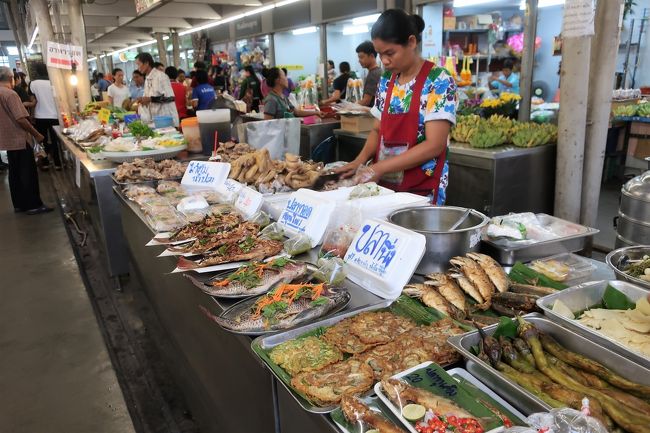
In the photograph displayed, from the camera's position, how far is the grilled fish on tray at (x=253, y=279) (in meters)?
1.66

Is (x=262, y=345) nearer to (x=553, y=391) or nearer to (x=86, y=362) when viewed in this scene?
(x=553, y=391)

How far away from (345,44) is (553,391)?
414 inches

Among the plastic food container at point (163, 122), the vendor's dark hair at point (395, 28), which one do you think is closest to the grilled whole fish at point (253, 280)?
the vendor's dark hair at point (395, 28)

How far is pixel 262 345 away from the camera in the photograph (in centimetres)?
135

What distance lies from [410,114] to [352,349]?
166cm

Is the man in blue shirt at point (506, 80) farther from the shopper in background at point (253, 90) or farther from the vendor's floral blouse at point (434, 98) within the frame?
the vendor's floral blouse at point (434, 98)

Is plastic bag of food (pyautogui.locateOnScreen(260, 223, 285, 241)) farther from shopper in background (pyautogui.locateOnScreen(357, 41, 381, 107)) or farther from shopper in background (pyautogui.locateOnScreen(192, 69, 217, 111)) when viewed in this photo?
shopper in background (pyautogui.locateOnScreen(192, 69, 217, 111))

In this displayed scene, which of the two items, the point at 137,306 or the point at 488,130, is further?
the point at 488,130

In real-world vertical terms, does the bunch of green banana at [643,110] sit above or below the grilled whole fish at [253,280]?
above

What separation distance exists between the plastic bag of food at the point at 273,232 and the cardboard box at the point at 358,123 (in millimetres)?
4101

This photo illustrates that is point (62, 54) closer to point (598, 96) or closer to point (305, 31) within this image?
point (305, 31)

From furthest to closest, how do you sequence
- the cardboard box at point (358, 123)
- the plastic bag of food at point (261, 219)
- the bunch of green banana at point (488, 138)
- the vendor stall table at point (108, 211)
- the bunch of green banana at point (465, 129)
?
the cardboard box at point (358, 123) < the bunch of green banana at point (465, 129) < the bunch of green banana at point (488, 138) < the vendor stall table at point (108, 211) < the plastic bag of food at point (261, 219)

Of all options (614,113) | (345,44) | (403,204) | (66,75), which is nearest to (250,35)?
(345,44)

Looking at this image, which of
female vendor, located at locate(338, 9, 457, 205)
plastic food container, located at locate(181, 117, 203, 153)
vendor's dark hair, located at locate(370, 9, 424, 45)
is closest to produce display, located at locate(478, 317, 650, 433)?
female vendor, located at locate(338, 9, 457, 205)
